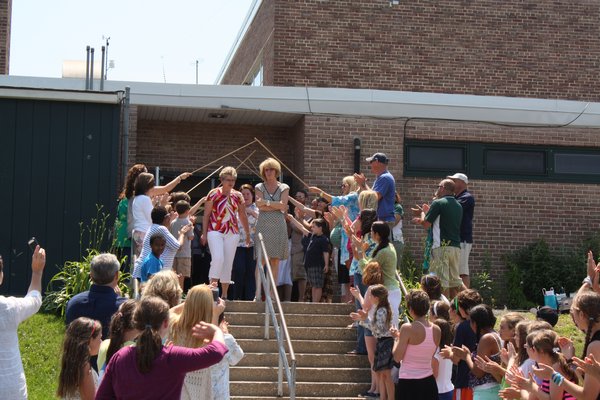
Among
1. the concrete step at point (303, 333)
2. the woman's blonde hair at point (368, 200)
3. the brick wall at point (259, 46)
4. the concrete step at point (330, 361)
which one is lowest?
the concrete step at point (330, 361)

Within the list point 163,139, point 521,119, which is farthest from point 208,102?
point 521,119

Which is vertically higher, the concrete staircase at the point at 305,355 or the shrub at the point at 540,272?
the shrub at the point at 540,272

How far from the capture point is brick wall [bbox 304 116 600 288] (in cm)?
1691

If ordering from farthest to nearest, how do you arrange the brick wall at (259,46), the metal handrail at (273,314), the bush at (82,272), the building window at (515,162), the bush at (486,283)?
the brick wall at (259,46) → the building window at (515,162) → the bush at (486,283) → the bush at (82,272) → the metal handrail at (273,314)

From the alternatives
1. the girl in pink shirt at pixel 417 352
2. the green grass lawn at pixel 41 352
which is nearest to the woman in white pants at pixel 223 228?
the green grass lawn at pixel 41 352

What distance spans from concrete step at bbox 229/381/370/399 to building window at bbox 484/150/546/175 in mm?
7169

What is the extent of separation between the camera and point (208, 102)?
1681 centimetres

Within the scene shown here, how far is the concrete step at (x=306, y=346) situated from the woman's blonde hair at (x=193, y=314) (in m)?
5.83

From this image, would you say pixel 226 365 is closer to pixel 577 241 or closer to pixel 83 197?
pixel 83 197

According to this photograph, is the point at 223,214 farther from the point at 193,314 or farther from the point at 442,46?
the point at 442,46

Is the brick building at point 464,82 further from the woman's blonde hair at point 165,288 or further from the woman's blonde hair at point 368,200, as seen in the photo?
the woman's blonde hair at point 165,288

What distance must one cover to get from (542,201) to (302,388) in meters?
7.89

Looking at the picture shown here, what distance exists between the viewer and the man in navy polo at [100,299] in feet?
23.8

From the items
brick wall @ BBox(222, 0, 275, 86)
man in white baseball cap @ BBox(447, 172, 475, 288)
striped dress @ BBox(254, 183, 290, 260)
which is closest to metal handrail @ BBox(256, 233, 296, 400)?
striped dress @ BBox(254, 183, 290, 260)
